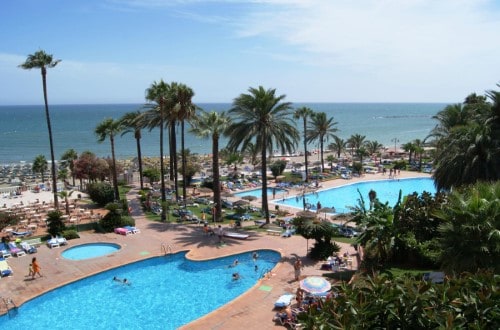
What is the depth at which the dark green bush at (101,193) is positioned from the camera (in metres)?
36.7

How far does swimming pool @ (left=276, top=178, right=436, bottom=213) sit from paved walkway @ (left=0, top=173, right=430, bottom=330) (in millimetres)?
12027

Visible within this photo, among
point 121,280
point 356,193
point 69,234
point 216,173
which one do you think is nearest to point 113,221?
point 69,234

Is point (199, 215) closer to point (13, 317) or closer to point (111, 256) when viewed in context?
point (111, 256)

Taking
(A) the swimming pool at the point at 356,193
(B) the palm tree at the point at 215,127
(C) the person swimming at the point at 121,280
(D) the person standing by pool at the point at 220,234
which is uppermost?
(B) the palm tree at the point at 215,127

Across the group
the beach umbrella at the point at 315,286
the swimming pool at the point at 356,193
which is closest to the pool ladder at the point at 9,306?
the beach umbrella at the point at 315,286

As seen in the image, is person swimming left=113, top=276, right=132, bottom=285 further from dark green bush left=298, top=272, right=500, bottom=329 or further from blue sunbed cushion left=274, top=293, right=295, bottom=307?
dark green bush left=298, top=272, right=500, bottom=329

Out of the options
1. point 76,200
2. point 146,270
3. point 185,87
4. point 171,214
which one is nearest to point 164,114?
point 185,87

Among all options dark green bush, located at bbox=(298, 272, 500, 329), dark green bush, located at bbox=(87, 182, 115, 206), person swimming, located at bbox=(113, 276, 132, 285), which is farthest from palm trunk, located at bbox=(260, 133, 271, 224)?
dark green bush, located at bbox=(298, 272, 500, 329)

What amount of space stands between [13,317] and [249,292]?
32.7 ft

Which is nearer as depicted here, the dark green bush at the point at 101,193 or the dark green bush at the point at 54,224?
the dark green bush at the point at 54,224

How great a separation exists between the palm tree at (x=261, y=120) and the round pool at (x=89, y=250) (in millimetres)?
11012

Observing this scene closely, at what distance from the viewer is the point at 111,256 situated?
24.1 metres

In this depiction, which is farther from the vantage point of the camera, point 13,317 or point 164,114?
point 164,114

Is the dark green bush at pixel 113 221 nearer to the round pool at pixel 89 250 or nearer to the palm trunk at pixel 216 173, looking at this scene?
the round pool at pixel 89 250
